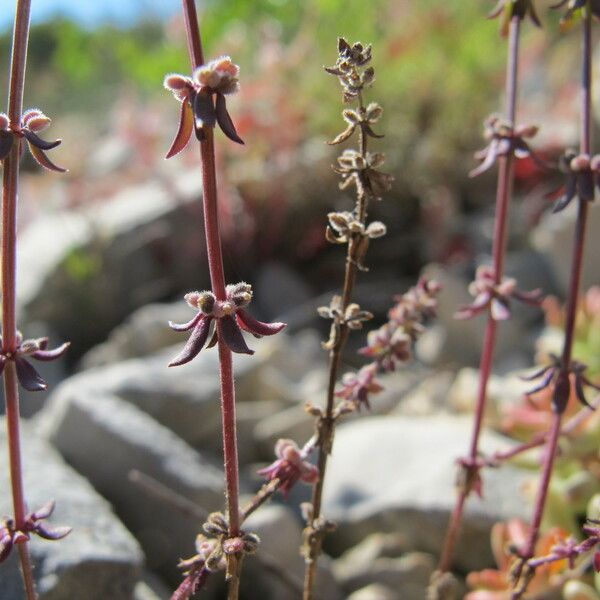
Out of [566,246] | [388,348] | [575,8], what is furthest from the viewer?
[566,246]

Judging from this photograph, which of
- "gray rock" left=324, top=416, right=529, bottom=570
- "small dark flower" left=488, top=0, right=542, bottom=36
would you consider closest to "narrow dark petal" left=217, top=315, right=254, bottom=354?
"small dark flower" left=488, top=0, right=542, bottom=36

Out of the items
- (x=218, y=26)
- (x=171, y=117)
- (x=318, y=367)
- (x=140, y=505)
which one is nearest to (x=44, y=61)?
(x=171, y=117)

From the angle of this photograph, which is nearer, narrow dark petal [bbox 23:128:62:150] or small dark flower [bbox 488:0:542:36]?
narrow dark petal [bbox 23:128:62:150]

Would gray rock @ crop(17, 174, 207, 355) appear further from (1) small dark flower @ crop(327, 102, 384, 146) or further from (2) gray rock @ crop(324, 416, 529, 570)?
(1) small dark flower @ crop(327, 102, 384, 146)

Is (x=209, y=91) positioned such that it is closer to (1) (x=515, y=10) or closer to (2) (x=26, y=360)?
(2) (x=26, y=360)

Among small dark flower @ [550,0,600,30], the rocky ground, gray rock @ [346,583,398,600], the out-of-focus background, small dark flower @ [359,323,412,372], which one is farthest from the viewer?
the out-of-focus background

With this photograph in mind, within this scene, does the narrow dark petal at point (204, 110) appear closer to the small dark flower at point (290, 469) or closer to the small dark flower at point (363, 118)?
the small dark flower at point (363, 118)

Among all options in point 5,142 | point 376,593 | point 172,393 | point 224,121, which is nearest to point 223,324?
point 224,121

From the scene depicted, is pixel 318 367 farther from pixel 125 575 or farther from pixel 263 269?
pixel 125 575
